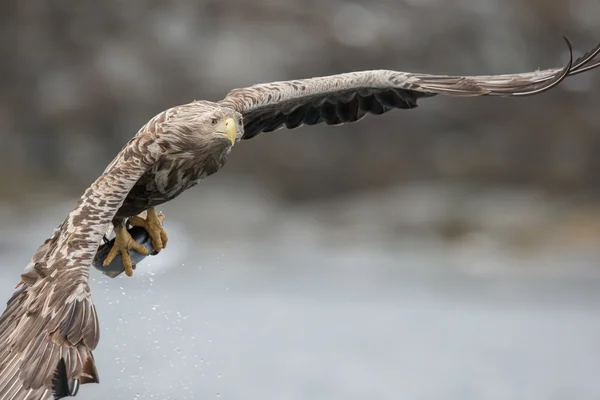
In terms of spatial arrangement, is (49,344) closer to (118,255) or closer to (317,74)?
(118,255)

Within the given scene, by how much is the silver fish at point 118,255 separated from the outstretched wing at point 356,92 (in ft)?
2.17

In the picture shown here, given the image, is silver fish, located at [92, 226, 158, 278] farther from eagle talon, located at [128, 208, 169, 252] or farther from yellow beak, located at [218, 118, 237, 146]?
yellow beak, located at [218, 118, 237, 146]

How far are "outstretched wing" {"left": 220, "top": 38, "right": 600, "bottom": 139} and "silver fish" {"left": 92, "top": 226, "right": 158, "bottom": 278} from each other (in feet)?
2.17

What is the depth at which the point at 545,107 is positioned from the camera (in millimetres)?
11656

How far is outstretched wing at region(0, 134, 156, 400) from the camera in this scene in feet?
9.02

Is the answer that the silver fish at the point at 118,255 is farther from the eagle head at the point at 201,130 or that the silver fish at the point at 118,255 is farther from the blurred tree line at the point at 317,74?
the blurred tree line at the point at 317,74

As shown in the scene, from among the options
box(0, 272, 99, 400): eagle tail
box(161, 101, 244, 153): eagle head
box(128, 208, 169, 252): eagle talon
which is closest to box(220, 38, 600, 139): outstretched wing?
box(161, 101, 244, 153): eagle head

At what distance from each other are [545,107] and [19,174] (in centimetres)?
631

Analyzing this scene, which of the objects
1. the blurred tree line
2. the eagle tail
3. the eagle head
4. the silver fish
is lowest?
the eagle tail

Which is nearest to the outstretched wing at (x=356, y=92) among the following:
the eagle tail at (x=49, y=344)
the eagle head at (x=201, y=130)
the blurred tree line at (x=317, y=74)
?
the eagle head at (x=201, y=130)

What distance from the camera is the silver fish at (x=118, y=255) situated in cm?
391

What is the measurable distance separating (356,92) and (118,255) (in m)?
1.41

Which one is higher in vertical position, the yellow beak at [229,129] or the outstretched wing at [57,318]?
the yellow beak at [229,129]

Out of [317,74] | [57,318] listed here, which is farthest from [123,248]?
[317,74]
